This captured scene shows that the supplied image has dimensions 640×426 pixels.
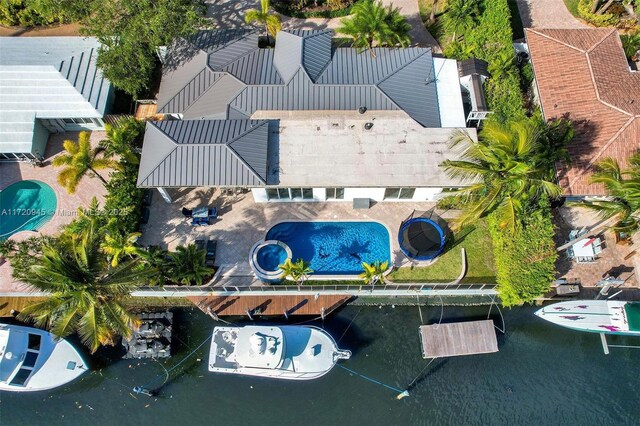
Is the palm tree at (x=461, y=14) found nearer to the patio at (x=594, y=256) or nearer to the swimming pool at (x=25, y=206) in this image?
the patio at (x=594, y=256)

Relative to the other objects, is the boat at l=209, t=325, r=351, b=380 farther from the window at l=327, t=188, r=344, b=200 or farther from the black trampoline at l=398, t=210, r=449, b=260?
the window at l=327, t=188, r=344, b=200

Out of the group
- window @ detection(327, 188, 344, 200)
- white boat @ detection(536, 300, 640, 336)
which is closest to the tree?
window @ detection(327, 188, 344, 200)

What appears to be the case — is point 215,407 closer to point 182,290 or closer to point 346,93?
point 182,290

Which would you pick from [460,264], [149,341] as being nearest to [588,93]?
[460,264]

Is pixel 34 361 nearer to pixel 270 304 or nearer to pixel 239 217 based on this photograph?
pixel 270 304

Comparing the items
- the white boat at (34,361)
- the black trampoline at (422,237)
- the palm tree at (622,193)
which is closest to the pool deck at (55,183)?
the white boat at (34,361)

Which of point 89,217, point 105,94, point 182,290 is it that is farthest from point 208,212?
point 105,94
